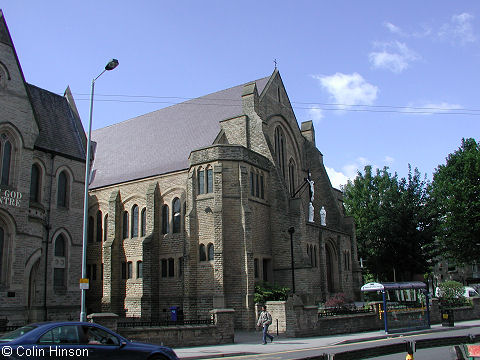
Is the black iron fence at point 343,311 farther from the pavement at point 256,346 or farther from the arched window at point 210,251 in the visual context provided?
the arched window at point 210,251

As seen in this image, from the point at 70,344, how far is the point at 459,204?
3576cm

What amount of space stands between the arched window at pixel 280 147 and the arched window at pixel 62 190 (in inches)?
590

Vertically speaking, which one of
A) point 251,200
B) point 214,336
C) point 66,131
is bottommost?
point 214,336

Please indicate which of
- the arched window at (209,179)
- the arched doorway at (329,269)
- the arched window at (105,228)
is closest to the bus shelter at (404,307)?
the arched doorway at (329,269)

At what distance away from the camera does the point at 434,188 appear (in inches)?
1604

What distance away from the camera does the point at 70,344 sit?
30.0 feet

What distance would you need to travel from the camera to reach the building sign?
68.4ft

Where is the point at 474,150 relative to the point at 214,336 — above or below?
above

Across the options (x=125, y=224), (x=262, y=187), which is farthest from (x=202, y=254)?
(x=125, y=224)

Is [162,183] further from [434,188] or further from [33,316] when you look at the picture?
[434,188]

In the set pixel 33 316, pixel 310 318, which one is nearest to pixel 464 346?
pixel 310 318

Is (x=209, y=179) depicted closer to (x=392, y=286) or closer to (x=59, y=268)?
(x=59, y=268)

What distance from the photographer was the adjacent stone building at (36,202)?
21078mm

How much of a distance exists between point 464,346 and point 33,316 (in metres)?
20.1
